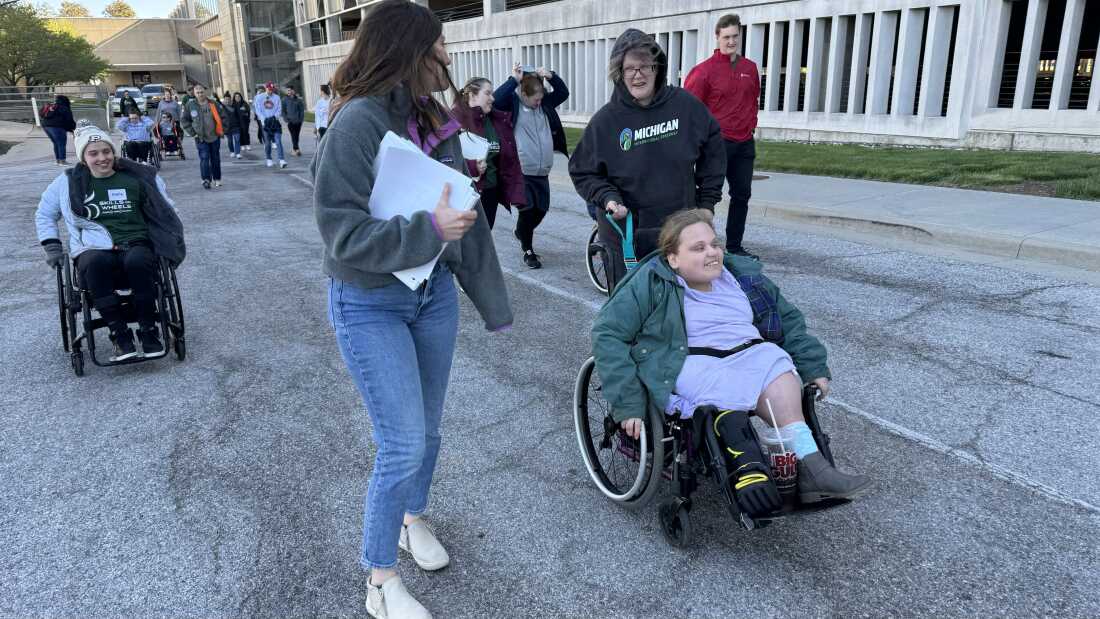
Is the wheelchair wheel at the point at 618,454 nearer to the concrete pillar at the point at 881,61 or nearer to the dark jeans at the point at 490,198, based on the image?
the dark jeans at the point at 490,198

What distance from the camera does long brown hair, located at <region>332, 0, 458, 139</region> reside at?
2.16m

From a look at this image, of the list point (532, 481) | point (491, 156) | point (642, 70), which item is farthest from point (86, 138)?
point (532, 481)

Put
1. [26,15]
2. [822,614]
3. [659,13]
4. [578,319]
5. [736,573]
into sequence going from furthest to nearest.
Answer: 1. [26,15]
2. [659,13]
3. [578,319]
4. [736,573]
5. [822,614]

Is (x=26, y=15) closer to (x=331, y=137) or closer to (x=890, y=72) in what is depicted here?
(x=890, y=72)

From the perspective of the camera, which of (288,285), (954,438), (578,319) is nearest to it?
(954,438)

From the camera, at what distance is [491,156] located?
677cm

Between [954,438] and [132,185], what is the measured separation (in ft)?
17.6

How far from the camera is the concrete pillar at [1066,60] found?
13.0m

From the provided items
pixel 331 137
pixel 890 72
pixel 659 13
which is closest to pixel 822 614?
pixel 331 137

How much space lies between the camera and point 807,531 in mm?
3027

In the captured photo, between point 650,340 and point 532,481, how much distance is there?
97 cm

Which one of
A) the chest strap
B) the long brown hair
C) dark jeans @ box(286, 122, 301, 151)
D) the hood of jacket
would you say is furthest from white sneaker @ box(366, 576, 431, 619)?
dark jeans @ box(286, 122, 301, 151)

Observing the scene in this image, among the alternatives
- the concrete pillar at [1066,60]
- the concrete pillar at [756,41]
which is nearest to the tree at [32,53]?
the concrete pillar at [756,41]

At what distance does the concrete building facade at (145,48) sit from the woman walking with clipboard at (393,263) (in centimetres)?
9658
